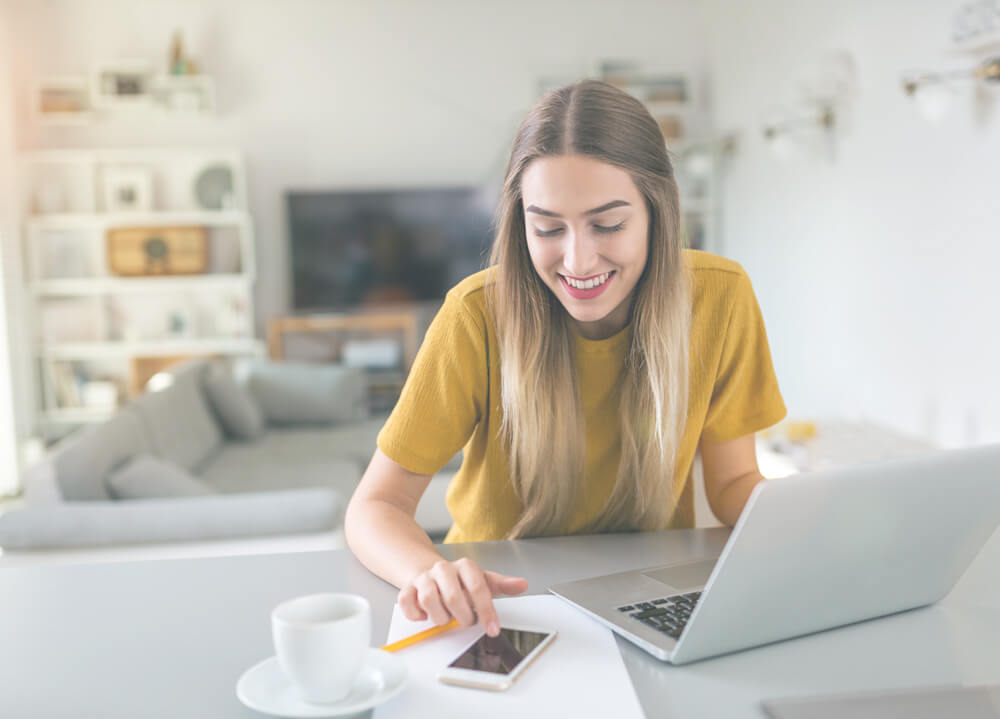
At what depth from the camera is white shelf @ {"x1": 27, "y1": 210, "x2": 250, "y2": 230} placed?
512 centimetres

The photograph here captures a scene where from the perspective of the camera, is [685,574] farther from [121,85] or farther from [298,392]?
[121,85]

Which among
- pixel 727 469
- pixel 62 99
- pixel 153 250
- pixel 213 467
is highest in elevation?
pixel 62 99

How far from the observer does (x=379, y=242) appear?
5.42 metres

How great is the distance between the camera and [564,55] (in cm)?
549

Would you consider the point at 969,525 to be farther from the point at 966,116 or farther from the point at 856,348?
the point at 856,348

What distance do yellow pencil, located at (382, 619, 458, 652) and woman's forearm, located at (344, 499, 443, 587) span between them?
0.11 m

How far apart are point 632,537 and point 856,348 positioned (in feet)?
8.52

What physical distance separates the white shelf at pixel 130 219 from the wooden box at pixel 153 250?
0.06 meters

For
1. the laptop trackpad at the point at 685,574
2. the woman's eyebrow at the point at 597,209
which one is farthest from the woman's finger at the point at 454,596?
the woman's eyebrow at the point at 597,209

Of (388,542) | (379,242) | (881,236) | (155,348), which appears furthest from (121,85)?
(388,542)

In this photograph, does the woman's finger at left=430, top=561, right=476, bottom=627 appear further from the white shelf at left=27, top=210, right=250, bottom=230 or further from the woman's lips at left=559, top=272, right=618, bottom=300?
the white shelf at left=27, top=210, right=250, bottom=230

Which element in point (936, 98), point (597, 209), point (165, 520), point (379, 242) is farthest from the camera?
point (379, 242)

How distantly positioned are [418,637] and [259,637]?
0.15 metres

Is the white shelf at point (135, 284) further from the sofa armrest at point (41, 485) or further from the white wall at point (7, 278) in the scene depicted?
the sofa armrest at point (41, 485)
